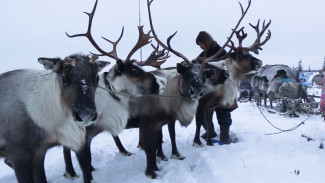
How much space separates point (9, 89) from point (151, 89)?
175cm

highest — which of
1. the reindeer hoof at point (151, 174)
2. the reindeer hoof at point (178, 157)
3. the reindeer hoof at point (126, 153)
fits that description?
the reindeer hoof at point (151, 174)

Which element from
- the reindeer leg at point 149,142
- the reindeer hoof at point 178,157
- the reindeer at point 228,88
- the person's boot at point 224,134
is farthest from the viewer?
the person's boot at point 224,134

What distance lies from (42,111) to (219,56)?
13.3 feet

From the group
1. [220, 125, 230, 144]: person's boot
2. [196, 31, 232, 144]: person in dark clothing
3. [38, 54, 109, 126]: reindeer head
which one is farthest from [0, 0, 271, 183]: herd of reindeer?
[220, 125, 230, 144]: person's boot

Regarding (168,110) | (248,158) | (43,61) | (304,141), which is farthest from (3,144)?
(304,141)

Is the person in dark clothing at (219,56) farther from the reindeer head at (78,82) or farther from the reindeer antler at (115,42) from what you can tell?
the reindeer head at (78,82)

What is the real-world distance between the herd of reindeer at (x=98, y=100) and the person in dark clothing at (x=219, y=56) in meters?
0.24

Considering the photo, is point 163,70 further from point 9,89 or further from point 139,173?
point 9,89

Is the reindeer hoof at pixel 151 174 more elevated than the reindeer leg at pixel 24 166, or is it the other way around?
the reindeer leg at pixel 24 166

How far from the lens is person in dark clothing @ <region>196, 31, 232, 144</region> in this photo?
19.4 ft

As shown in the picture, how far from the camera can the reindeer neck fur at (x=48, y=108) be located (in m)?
3.04

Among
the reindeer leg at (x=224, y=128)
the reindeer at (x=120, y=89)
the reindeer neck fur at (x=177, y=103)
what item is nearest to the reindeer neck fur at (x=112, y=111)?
the reindeer at (x=120, y=89)

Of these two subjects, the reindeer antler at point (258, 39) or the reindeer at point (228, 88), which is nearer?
the reindeer at point (228, 88)

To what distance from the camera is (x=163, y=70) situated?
5.09 m
